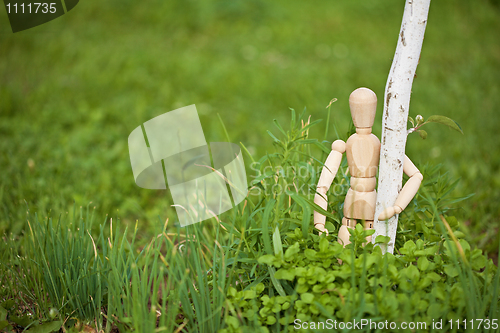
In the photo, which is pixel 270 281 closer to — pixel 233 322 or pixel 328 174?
pixel 233 322

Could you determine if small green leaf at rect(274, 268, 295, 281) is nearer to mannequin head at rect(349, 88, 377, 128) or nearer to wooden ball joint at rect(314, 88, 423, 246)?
wooden ball joint at rect(314, 88, 423, 246)

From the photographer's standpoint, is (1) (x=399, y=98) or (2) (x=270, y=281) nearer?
(1) (x=399, y=98)

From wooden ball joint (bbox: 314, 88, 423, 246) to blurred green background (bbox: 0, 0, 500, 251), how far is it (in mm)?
535

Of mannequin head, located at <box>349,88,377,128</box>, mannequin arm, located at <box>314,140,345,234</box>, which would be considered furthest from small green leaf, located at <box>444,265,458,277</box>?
mannequin head, located at <box>349,88,377,128</box>

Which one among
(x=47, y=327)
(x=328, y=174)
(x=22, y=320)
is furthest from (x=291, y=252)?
(x=22, y=320)

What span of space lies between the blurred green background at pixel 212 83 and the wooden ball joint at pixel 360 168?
21.1 inches

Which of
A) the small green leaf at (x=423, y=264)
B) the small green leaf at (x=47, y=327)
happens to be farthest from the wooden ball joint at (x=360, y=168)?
the small green leaf at (x=47, y=327)

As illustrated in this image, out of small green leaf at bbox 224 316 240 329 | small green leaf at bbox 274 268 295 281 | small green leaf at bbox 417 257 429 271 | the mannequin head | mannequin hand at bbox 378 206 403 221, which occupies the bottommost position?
small green leaf at bbox 224 316 240 329

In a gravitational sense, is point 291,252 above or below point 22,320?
above

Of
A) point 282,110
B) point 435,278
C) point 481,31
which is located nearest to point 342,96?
point 282,110

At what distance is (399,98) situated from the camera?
4.40 ft

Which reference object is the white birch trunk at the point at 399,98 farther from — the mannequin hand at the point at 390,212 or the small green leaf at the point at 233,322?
the small green leaf at the point at 233,322

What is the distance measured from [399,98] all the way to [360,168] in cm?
29

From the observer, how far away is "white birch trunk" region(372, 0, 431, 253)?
51.8 inches
